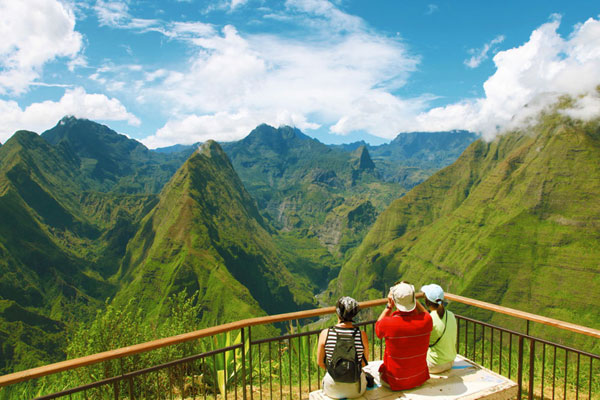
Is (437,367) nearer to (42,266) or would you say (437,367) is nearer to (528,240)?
(528,240)

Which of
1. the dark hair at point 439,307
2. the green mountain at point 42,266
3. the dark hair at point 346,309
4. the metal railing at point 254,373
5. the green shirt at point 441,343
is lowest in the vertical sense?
the green mountain at point 42,266

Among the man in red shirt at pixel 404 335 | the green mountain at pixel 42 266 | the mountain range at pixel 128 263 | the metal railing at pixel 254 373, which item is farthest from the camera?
the mountain range at pixel 128 263

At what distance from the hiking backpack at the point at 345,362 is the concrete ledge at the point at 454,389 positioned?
1.33 feet

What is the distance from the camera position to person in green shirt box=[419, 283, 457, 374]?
476 centimetres

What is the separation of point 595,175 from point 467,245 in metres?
45.7

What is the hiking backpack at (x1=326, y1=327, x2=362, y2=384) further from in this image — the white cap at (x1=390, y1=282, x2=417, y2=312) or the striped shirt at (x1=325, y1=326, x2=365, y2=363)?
the white cap at (x1=390, y1=282, x2=417, y2=312)

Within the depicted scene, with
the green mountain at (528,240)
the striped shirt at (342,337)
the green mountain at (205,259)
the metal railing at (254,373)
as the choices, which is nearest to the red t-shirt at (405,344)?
the striped shirt at (342,337)

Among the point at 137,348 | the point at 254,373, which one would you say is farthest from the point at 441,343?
the point at 254,373

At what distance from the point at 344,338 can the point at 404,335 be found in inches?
29.6

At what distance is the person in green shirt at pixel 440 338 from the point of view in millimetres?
4762

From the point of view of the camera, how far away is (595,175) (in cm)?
11594

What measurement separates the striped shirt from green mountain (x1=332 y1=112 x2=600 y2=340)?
99095 mm

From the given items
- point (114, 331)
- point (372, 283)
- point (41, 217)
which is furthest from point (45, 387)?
point (41, 217)

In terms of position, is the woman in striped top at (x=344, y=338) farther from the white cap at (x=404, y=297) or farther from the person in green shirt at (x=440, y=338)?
the person in green shirt at (x=440, y=338)
